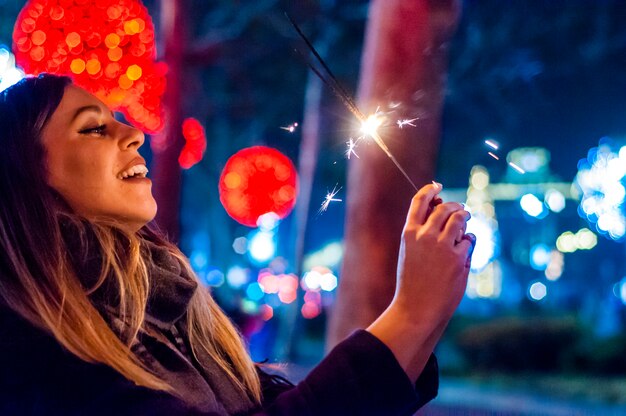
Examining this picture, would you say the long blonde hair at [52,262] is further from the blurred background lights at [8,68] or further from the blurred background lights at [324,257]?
the blurred background lights at [324,257]

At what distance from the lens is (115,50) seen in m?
4.75

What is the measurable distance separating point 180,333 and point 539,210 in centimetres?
2992

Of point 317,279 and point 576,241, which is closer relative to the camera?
point 576,241

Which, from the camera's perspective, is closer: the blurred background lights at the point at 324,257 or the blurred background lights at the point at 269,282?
the blurred background lights at the point at 269,282

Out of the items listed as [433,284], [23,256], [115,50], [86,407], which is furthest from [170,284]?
[115,50]

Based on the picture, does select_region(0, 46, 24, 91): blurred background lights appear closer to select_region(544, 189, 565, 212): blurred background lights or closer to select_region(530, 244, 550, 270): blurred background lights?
select_region(544, 189, 565, 212): blurred background lights

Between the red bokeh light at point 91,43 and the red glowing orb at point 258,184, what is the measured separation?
6.89 metres

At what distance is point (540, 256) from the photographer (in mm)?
37031

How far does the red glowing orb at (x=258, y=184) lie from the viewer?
39.9 ft

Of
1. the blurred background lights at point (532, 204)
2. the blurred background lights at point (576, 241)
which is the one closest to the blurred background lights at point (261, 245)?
the blurred background lights at point (532, 204)

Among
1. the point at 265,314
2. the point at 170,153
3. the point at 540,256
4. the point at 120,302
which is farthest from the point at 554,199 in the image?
A: the point at 120,302

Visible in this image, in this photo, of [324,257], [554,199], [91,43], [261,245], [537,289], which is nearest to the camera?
[91,43]

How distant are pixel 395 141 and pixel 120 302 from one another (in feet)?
6.84

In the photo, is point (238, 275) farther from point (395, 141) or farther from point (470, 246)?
point (470, 246)
